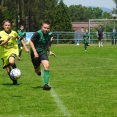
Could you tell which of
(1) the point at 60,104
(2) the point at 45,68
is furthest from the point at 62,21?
(1) the point at 60,104

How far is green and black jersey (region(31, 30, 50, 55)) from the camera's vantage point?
1204 cm

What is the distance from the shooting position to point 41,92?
1114cm

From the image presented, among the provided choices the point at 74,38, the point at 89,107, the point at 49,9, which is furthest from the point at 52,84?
the point at 49,9

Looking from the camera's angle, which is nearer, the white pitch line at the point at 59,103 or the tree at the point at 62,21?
the white pitch line at the point at 59,103

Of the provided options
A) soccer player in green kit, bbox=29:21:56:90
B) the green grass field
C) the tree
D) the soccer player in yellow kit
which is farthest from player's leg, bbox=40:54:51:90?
the tree

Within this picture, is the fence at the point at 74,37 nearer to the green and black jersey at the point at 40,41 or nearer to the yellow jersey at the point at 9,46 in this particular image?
the yellow jersey at the point at 9,46

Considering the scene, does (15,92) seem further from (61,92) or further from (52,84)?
(52,84)

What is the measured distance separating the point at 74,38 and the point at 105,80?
39.1 m

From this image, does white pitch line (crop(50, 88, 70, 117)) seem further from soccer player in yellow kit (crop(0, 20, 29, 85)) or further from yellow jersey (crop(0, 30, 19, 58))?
yellow jersey (crop(0, 30, 19, 58))

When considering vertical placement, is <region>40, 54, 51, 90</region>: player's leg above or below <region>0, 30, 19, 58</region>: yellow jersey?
below

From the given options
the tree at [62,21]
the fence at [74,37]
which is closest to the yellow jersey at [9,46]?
the fence at [74,37]

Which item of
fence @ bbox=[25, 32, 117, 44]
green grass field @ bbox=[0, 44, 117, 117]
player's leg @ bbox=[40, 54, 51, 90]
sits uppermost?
player's leg @ bbox=[40, 54, 51, 90]

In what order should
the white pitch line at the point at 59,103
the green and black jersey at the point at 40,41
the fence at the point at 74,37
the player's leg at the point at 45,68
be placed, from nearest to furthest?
the white pitch line at the point at 59,103
the player's leg at the point at 45,68
the green and black jersey at the point at 40,41
the fence at the point at 74,37

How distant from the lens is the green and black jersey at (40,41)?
12039mm
